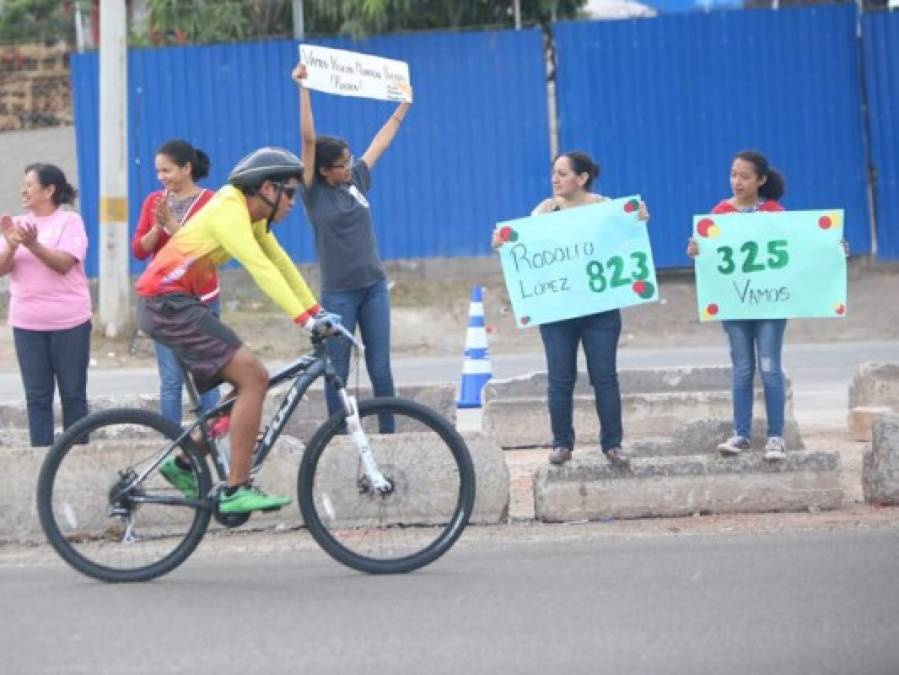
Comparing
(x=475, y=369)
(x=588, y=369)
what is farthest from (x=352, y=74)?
(x=475, y=369)

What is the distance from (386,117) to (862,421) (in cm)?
1018

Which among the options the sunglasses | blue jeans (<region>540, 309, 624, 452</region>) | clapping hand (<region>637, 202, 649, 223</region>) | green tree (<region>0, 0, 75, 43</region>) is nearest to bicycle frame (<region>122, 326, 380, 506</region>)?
the sunglasses

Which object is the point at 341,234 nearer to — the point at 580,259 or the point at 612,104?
the point at 580,259

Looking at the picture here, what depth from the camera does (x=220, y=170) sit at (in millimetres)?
20547

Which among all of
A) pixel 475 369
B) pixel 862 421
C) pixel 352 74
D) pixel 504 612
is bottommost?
pixel 504 612

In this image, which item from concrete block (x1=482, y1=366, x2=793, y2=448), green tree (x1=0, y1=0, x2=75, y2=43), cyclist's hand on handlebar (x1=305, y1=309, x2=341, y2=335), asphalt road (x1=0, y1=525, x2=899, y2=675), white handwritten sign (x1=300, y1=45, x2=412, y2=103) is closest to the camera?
asphalt road (x1=0, y1=525, x2=899, y2=675)

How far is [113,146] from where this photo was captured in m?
18.2

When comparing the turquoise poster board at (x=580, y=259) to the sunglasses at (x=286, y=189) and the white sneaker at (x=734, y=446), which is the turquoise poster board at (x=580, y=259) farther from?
the sunglasses at (x=286, y=189)

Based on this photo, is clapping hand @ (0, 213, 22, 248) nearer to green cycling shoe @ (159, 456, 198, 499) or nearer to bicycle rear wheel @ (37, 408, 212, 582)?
bicycle rear wheel @ (37, 408, 212, 582)

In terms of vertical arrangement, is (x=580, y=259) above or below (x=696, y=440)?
above

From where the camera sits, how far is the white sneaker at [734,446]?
9141 millimetres

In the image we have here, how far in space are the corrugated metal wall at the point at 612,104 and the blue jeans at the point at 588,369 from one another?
1158cm

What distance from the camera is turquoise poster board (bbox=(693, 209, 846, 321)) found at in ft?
31.0

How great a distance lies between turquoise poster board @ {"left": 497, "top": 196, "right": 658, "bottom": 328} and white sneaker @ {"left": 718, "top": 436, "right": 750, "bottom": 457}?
0.83 m
